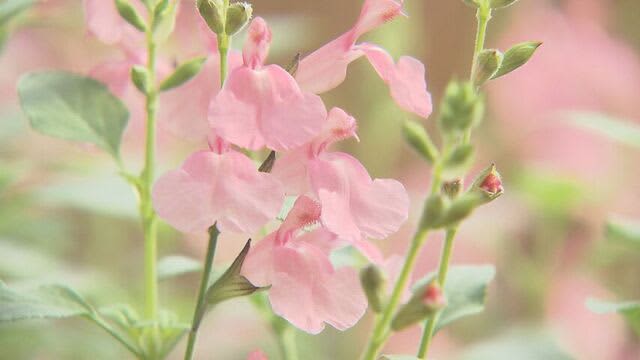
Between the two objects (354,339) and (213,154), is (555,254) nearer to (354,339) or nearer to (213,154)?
(354,339)

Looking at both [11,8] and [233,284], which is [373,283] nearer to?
[233,284]

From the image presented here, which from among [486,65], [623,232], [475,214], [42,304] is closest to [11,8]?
[42,304]

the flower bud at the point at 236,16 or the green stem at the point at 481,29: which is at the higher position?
the green stem at the point at 481,29

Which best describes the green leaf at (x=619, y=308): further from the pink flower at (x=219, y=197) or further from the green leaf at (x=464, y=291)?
the pink flower at (x=219, y=197)

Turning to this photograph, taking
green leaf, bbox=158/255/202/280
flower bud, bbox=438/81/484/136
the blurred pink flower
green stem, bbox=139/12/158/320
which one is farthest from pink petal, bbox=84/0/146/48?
the blurred pink flower

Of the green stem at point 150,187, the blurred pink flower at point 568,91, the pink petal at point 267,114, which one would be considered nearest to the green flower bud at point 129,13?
the green stem at point 150,187

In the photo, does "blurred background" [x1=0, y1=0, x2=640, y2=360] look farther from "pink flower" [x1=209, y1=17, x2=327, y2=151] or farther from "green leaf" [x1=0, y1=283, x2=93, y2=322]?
"pink flower" [x1=209, y1=17, x2=327, y2=151]

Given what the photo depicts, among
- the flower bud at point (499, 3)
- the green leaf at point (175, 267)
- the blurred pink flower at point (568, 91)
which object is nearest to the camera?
the flower bud at point (499, 3)
